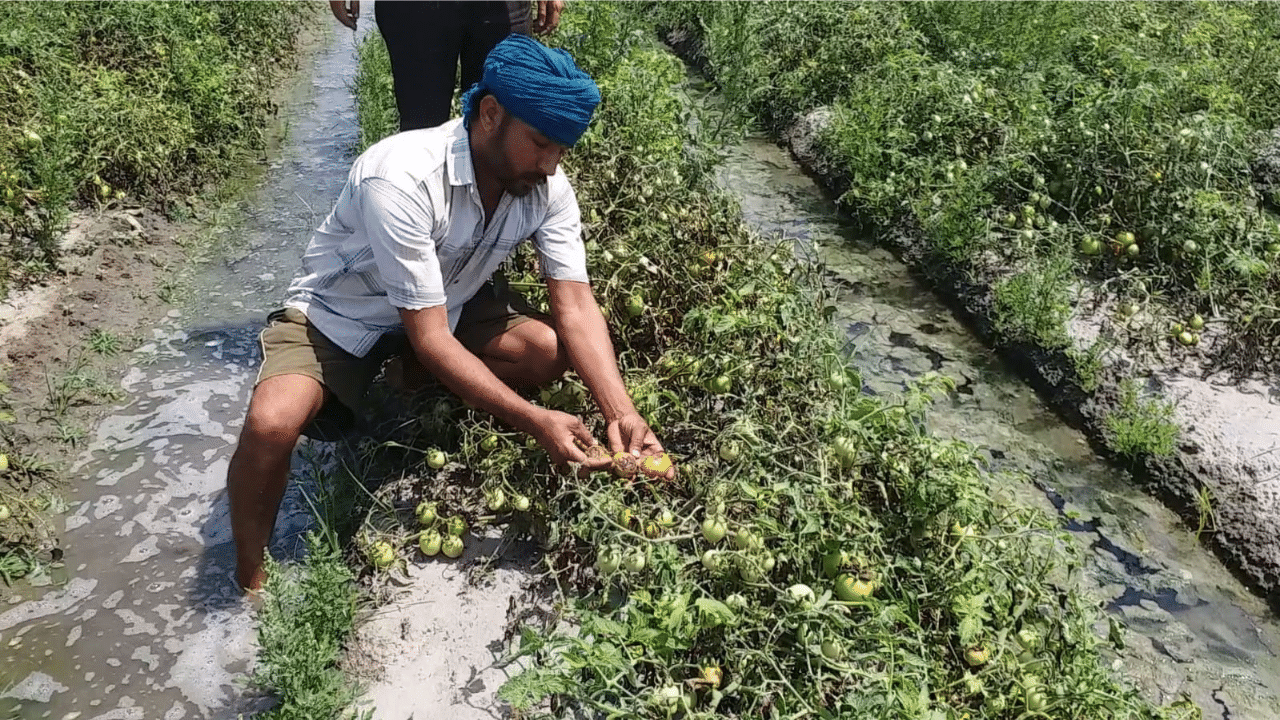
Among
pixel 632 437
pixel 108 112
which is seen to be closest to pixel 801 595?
pixel 632 437

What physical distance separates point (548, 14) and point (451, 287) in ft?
4.49

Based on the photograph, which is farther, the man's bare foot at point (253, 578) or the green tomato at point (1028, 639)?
the man's bare foot at point (253, 578)

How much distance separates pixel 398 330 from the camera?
104 inches

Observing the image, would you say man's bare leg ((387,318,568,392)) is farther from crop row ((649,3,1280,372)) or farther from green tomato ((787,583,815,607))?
crop row ((649,3,1280,372))

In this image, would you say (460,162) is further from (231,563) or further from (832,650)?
(832,650)

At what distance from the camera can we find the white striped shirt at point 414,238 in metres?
2.26

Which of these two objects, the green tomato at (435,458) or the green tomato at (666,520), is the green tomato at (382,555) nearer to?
the green tomato at (435,458)

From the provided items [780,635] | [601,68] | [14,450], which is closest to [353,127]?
[601,68]

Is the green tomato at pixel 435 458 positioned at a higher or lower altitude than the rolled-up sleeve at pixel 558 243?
lower

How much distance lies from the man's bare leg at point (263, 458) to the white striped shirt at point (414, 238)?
0.71 feet

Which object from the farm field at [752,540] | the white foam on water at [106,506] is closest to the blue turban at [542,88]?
the farm field at [752,540]

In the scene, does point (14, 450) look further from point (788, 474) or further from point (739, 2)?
point (739, 2)

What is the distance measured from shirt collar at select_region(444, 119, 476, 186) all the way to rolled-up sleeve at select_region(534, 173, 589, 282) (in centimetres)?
27

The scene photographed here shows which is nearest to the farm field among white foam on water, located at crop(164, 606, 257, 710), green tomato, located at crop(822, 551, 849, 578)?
green tomato, located at crop(822, 551, 849, 578)
